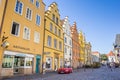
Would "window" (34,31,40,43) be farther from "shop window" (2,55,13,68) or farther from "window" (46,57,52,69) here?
"shop window" (2,55,13,68)

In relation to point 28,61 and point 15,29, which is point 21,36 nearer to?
point 15,29

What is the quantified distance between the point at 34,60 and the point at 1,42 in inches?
340

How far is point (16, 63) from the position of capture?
2161 centimetres

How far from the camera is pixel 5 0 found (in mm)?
19797

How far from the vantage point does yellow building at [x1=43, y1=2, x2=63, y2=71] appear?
31.5m

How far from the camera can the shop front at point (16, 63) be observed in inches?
767

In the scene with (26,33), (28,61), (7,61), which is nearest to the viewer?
(7,61)

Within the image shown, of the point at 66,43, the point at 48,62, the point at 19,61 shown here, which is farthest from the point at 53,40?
the point at 19,61

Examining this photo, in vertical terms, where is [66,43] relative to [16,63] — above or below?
above

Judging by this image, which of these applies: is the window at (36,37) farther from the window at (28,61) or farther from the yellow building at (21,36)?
the window at (28,61)

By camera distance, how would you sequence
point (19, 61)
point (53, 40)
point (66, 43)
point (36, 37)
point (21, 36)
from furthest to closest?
point (66, 43)
point (53, 40)
point (36, 37)
point (21, 36)
point (19, 61)

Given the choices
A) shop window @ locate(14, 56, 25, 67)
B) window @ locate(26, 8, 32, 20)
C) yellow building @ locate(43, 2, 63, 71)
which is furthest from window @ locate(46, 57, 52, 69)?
window @ locate(26, 8, 32, 20)

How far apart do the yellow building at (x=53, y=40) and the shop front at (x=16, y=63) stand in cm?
550

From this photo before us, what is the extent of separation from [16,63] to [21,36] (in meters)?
4.02
